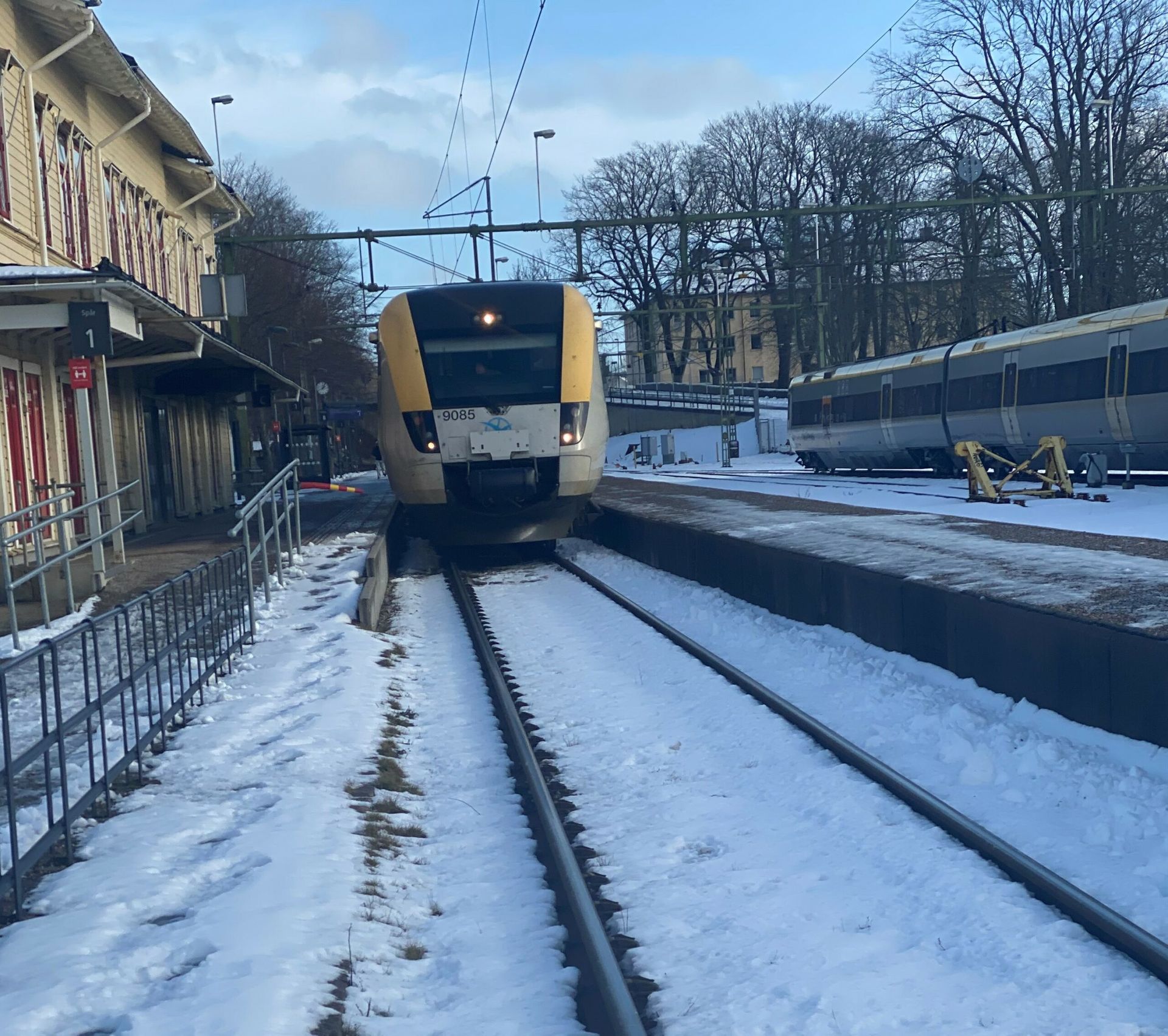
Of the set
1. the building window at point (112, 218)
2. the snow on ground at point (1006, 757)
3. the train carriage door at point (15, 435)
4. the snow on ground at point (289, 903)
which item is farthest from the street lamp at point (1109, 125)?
the snow on ground at point (289, 903)

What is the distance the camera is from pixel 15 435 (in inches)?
608

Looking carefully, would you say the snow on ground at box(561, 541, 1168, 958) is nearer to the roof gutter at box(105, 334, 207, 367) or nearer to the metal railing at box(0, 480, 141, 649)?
the metal railing at box(0, 480, 141, 649)

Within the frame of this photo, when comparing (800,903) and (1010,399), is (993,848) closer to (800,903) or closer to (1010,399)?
(800,903)

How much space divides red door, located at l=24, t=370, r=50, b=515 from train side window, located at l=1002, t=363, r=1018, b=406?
17411 mm

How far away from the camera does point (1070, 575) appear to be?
29.6ft

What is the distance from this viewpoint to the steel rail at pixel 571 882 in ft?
12.4

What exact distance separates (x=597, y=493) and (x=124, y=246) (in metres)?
9.54

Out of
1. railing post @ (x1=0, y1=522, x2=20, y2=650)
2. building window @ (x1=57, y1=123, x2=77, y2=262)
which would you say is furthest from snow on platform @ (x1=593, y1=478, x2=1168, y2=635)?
building window @ (x1=57, y1=123, x2=77, y2=262)

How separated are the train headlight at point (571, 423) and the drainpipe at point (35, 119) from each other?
22.0ft

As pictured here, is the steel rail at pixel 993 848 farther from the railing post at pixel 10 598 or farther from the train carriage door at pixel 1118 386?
the train carriage door at pixel 1118 386

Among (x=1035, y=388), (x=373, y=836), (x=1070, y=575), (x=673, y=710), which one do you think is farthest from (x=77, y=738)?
(x=1035, y=388)

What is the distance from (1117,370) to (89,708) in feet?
64.8

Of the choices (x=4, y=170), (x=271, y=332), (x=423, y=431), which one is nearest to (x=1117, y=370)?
(x=423, y=431)

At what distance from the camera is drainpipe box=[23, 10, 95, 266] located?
15.9 meters
